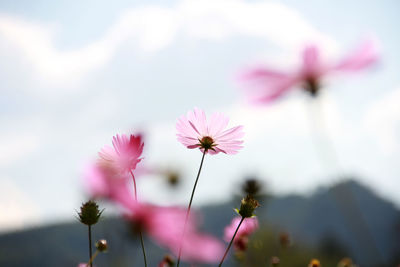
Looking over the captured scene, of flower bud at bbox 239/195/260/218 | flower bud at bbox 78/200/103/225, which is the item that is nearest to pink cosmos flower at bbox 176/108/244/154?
flower bud at bbox 239/195/260/218

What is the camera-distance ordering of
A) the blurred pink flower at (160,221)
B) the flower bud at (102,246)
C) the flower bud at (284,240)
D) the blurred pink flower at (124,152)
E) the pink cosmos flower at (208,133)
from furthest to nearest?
the flower bud at (284,240) → the flower bud at (102,246) → the pink cosmos flower at (208,133) → the blurred pink flower at (124,152) → the blurred pink flower at (160,221)

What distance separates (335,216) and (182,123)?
80234 mm

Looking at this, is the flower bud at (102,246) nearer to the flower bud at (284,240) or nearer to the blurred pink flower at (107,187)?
the blurred pink flower at (107,187)

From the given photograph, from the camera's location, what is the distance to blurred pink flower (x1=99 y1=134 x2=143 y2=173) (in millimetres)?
637

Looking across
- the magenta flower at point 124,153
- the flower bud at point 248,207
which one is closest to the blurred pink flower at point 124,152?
the magenta flower at point 124,153

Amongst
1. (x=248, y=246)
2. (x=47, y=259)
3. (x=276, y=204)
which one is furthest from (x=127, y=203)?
(x=276, y=204)

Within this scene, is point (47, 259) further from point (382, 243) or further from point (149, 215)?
point (149, 215)

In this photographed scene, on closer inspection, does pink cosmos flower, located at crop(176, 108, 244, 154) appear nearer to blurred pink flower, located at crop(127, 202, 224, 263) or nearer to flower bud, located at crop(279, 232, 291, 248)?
blurred pink flower, located at crop(127, 202, 224, 263)

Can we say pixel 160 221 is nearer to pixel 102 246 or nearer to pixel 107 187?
pixel 107 187

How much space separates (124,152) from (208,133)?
0.64ft

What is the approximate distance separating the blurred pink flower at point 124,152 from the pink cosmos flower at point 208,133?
123 millimetres

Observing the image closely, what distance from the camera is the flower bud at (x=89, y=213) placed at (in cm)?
74

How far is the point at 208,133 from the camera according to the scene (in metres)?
0.77

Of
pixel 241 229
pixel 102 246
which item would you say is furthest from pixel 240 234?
pixel 102 246
